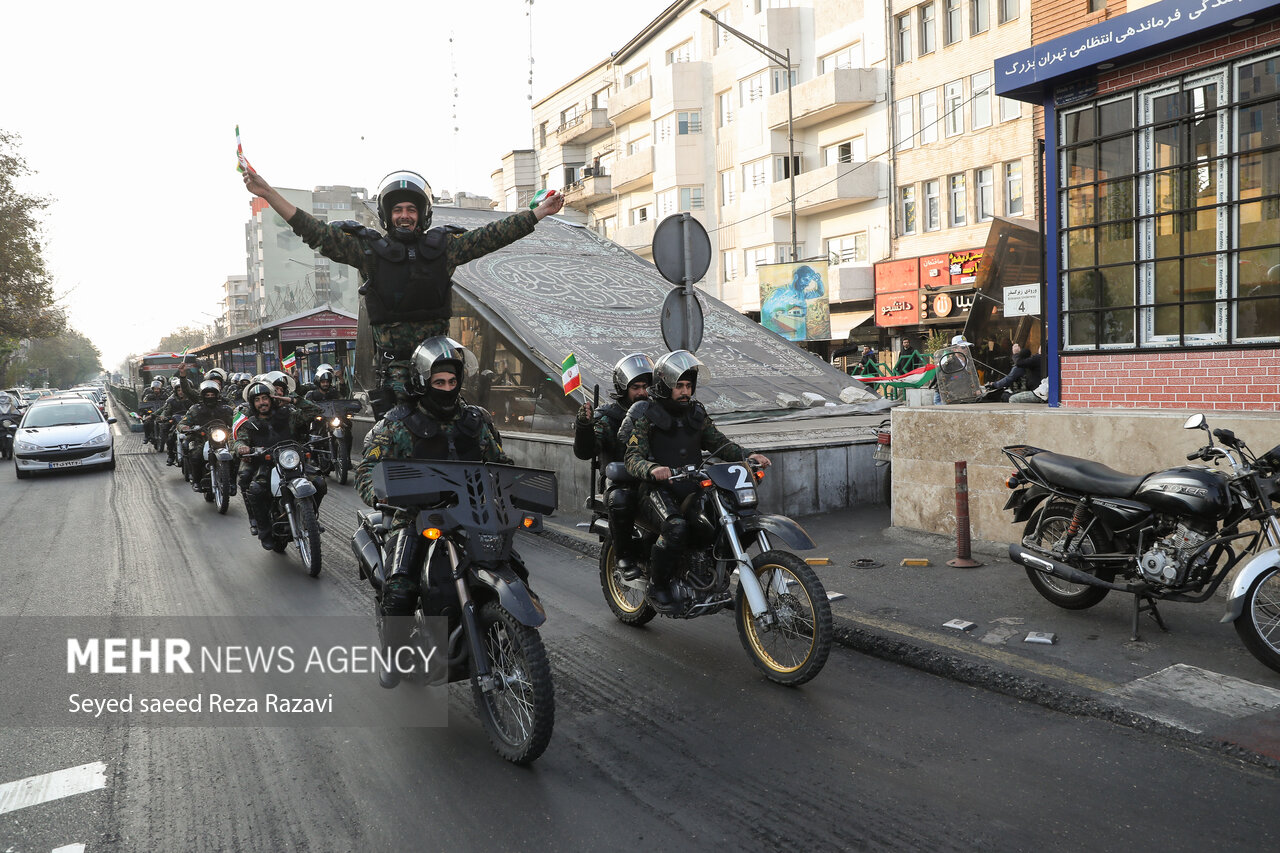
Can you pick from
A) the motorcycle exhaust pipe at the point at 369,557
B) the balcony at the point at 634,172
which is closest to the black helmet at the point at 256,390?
the motorcycle exhaust pipe at the point at 369,557

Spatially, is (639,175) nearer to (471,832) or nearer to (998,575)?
(998,575)

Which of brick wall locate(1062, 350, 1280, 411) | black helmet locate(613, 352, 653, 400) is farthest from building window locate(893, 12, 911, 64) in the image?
black helmet locate(613, 352, 653, 400)

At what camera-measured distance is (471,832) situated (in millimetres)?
3340

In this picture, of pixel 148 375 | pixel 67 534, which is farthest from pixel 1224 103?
pixel 148 375

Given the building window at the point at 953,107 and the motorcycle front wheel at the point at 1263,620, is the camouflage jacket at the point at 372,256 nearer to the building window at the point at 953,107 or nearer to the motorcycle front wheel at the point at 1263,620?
the motorcycle front wheel at the point at 1263,620

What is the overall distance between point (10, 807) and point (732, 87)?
39.2 meters

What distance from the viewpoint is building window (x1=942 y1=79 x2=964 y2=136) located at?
28.3 metres

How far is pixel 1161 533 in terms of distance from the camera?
5328 millimetres

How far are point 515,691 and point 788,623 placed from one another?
151 centimetres

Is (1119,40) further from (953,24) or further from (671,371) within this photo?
(953,24)

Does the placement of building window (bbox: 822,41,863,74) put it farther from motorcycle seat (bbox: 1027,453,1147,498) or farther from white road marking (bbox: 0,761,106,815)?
white road marking (bbox: 0,761,106,815)

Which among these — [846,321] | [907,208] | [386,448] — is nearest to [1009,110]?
[907,208]

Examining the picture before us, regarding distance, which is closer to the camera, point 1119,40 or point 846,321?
point 1119,40

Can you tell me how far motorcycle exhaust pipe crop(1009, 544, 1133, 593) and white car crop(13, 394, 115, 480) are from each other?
1759 cm
